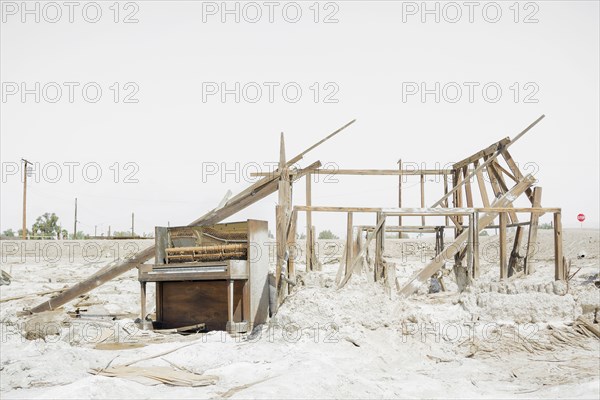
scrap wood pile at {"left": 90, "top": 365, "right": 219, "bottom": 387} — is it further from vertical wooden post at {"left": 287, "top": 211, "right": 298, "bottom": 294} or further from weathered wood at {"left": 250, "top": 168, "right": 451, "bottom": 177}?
weathered wood at {"left": 250, "top": 168, "right": 451, "bottom": 177}

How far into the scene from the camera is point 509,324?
33.6 feet

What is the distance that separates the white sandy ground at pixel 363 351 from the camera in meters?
7.33

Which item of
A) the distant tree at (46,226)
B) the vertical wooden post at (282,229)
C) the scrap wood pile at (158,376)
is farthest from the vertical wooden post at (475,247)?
the distant tree at (46,226)

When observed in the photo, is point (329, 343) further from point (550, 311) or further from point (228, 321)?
point (550, 311)

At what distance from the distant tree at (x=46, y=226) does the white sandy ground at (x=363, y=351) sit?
154 feet

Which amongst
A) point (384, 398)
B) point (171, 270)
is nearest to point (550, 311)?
point (384, 398)

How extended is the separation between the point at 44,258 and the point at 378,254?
25224 mm


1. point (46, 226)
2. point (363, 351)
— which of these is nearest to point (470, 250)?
point (363, 351)

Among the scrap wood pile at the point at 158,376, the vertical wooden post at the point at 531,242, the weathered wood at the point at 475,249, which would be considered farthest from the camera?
the vertical wooden post at the point at 531,242

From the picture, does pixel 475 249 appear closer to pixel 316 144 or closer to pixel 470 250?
pixel 470 250

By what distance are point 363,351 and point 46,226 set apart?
2114 inches

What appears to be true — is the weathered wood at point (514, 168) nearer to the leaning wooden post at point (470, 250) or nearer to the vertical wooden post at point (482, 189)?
the vertical wooden post at point (482, 189)

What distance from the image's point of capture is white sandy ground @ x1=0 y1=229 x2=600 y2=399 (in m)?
7.33

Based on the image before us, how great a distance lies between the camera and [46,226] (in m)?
56.2
